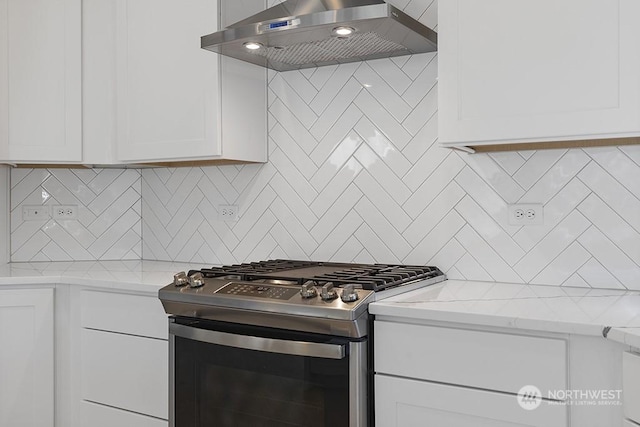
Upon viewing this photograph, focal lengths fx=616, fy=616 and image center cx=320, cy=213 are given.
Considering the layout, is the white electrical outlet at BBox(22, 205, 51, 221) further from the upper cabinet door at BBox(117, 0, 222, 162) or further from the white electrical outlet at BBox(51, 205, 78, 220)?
the upper cabinet door at BBox(117, 0, 222, 162)

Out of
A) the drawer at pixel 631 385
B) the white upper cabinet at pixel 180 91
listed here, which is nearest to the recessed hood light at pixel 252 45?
the white upper cabinet at pixel 180 91

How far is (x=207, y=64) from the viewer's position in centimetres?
244

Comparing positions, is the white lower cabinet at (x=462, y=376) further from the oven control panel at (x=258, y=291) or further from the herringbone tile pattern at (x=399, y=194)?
the herringbone tile pattern at (x=399, y=194)

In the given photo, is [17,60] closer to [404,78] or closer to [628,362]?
[404,78]

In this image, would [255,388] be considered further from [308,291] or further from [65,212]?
[65,212]

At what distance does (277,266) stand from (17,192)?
1533mm

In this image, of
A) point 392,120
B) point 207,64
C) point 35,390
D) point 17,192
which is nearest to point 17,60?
point 17,192

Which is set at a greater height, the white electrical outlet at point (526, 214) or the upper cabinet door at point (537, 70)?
the upper cabinet door at point (537, 70)

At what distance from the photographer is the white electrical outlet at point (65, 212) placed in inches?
121

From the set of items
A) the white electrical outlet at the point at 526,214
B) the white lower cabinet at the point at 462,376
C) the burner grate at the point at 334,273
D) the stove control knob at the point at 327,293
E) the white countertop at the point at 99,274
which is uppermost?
the white electrical outlet at the point at 526,214

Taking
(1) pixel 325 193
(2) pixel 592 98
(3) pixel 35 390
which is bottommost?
(3) pixel 35 390

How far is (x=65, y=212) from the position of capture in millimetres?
3094

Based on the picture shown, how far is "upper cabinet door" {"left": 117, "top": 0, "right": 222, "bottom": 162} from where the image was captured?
2443mm

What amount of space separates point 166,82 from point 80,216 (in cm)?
99
